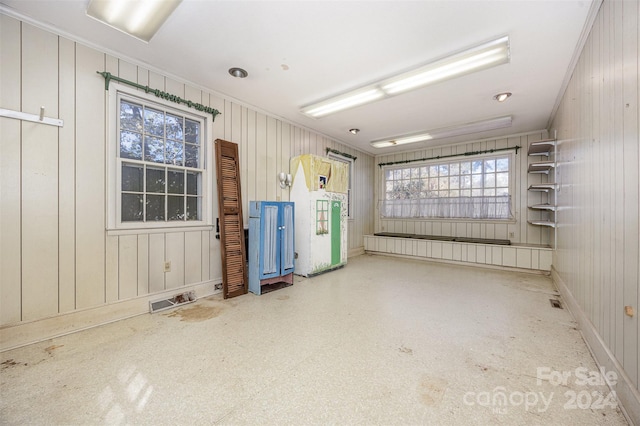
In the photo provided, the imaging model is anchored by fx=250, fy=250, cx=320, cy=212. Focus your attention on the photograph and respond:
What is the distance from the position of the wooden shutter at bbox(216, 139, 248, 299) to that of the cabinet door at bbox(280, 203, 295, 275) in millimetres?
591

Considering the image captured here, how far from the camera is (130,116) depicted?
9.40ft

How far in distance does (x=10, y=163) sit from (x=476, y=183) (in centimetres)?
721

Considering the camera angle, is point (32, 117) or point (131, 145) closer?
point (32, 117)

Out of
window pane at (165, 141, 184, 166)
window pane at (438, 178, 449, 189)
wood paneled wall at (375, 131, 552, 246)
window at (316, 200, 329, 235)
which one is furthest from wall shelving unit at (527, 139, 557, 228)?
window pane at (165, 141, 184, 166)

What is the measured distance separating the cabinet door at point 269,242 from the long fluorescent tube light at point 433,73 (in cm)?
179

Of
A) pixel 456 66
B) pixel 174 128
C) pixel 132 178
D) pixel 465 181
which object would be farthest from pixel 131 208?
pixel 465 181

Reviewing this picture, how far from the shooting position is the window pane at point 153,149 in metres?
2.96

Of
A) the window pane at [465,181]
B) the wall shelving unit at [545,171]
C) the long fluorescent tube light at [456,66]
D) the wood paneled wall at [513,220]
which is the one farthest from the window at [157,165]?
the window pane at [465,181]

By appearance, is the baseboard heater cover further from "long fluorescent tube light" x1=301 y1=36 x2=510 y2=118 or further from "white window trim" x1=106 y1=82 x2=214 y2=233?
"white window trim" x1=106 y1=82 x2=214 y2=233

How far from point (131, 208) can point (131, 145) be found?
2.36 feet

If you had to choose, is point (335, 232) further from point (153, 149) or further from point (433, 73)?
point (153, 149)

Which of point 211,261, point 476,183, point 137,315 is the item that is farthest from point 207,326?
point 476,183

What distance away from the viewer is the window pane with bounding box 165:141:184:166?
124 inches

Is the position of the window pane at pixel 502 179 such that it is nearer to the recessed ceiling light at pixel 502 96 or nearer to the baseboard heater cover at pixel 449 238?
the baseboard heater cover at pixel 449 238
